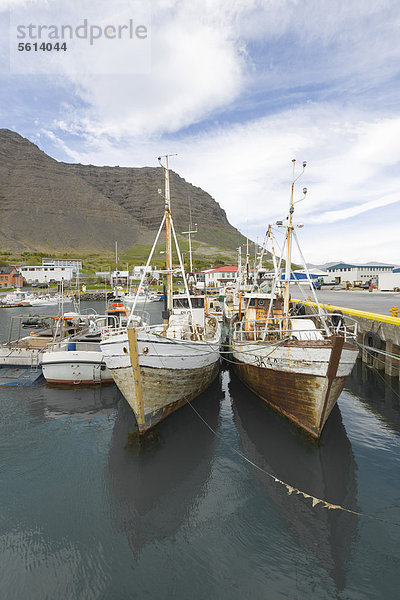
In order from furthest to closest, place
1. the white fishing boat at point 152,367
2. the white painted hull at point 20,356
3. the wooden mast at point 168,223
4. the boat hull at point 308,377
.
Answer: the white painted hull at point 20,356
the wooden mast at point 168,223
the white fishing boat at point 152,367
the boat hull at point 308,377

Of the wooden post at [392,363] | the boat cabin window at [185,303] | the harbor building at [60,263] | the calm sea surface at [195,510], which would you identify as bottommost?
the calm sea surface at [195,510]

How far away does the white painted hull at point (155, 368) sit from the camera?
36.9 ft

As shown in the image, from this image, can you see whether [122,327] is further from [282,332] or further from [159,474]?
[282,332]

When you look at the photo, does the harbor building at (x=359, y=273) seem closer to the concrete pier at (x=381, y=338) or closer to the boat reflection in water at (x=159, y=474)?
the concrete pier at (x=381, y=338)

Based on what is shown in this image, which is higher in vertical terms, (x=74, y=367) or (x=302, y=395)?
(x=302, y=395)

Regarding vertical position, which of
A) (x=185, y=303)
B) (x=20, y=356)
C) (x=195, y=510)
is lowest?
(x=195, y=510)

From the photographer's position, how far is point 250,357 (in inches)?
559

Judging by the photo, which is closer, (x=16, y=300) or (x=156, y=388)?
(x=156, y=388)

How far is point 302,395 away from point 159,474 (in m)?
6.06

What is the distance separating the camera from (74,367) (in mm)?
17703

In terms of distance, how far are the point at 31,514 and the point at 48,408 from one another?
24.8ft

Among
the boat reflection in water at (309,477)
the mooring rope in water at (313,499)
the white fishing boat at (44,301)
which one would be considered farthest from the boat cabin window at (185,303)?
the white fishing boat at (44,301)

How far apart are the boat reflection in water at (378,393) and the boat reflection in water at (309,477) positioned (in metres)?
2.21

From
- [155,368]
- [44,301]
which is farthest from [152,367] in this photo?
[44,301]
